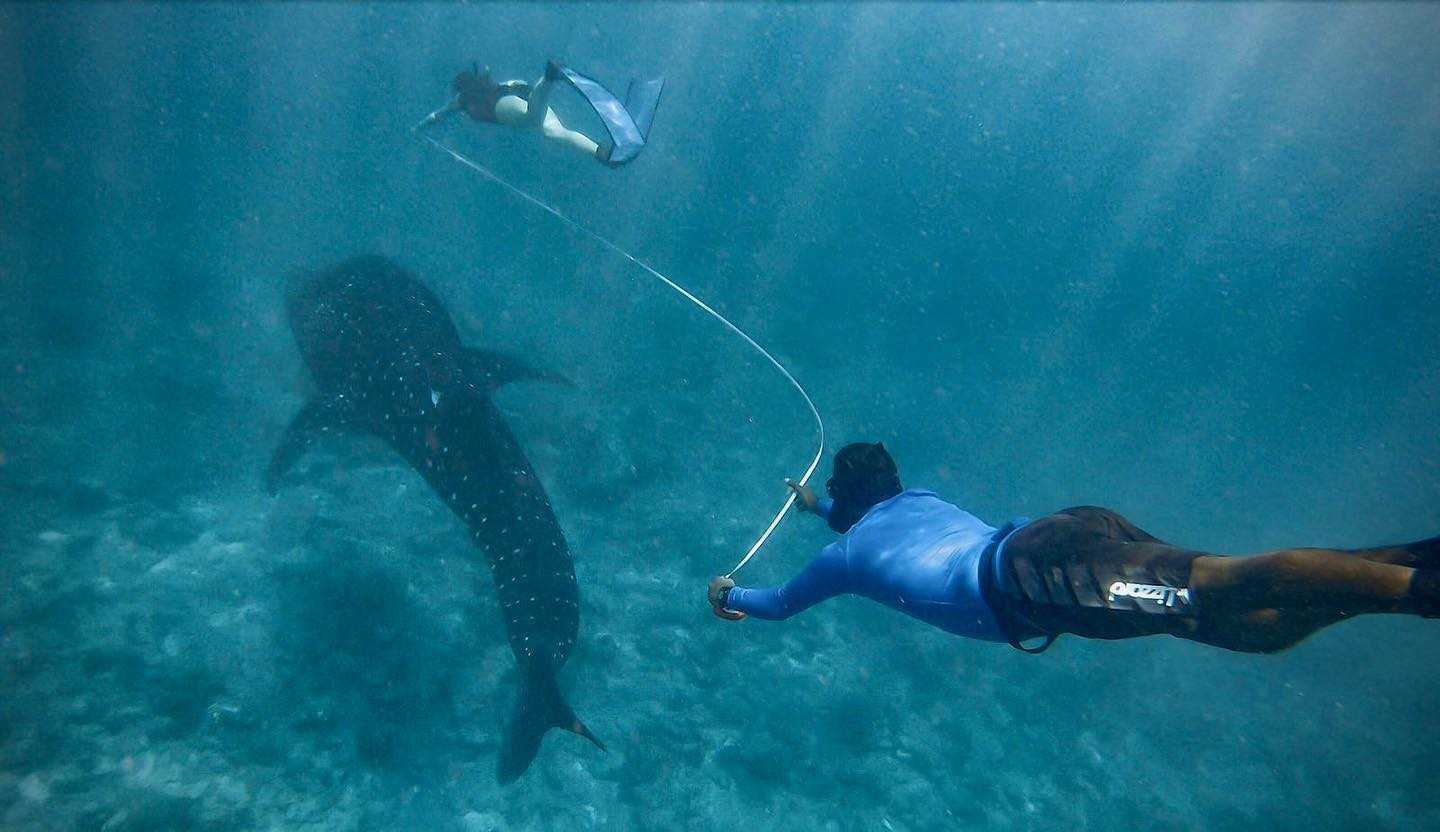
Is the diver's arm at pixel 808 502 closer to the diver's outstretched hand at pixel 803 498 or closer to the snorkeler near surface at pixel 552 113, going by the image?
the diver's outstretched hand at pixel 803 498

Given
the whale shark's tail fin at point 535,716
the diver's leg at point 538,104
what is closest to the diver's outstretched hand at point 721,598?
the whale shark's tail fin at point 535,716

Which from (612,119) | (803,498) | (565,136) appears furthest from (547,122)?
(803,498)

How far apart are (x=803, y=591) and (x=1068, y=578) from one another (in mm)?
1667

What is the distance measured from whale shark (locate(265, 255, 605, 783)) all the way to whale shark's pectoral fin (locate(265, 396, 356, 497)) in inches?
0.5

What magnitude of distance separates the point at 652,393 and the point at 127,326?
989 cm

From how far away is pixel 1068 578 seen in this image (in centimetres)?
303

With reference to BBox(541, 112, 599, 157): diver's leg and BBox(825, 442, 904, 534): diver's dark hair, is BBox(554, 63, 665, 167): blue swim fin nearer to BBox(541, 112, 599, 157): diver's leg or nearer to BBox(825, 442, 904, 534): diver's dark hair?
BBox(541, 112, 599, 157): diver's leg

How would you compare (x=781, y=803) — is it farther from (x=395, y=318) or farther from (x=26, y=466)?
(x=26, y=466)

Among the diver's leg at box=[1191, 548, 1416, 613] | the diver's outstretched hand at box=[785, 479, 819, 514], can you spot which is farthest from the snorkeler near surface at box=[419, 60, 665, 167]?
the diver's leg at box=[1191, 548, 1416, 613]

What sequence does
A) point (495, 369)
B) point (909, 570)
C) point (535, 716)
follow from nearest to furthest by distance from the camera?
point (909, 570) < point (535, 716) < point (495, 369)

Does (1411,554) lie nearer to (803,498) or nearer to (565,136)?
(803,498)

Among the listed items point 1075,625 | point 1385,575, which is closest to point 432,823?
point 1075,625

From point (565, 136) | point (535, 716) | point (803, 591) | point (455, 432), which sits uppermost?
point (565, 136)

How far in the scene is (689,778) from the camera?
23.4ft
